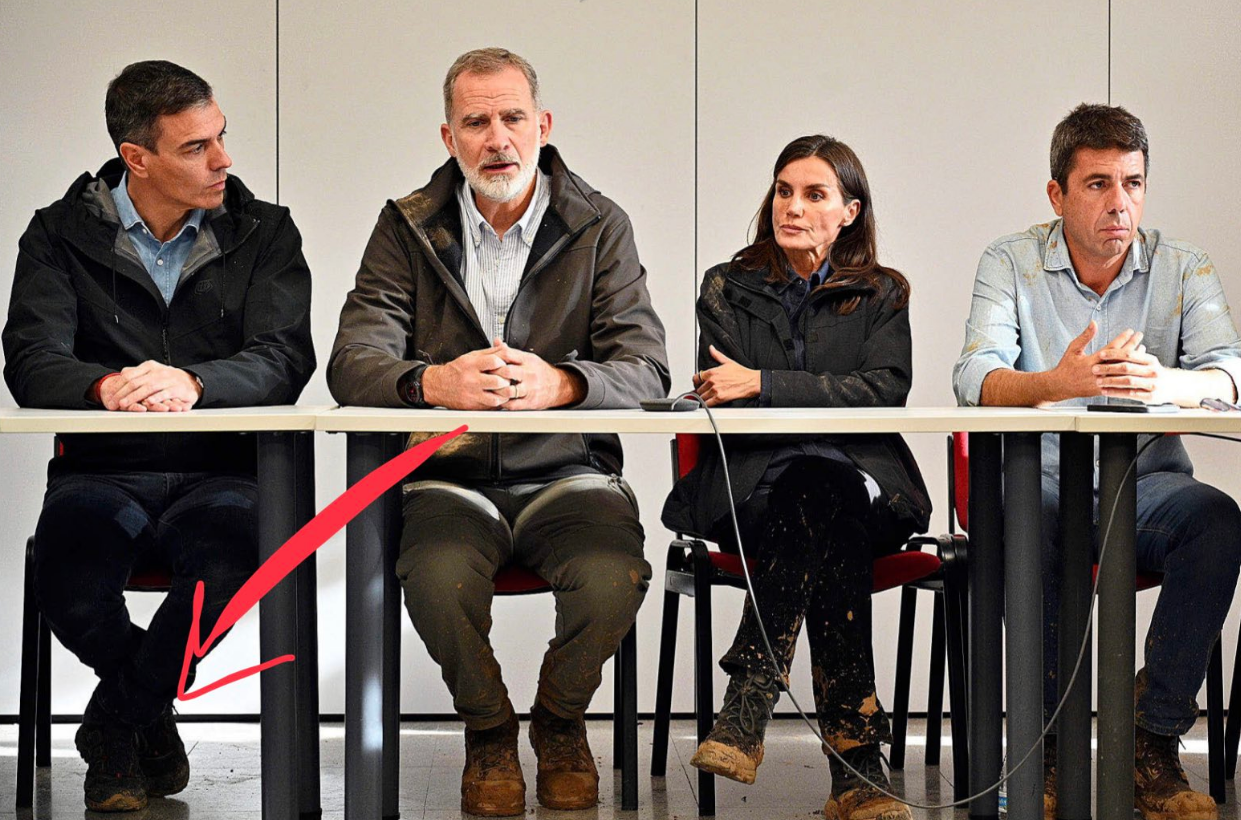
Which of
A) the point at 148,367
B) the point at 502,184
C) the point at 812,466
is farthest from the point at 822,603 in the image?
the point at 148,367

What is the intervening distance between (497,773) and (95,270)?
4.16 feet

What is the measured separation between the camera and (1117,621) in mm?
2217

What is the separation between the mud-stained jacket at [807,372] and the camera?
103 inches

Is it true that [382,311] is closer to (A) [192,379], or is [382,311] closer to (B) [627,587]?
(A) [192,379]

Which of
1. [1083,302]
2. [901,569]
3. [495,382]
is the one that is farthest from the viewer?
[1083,302]

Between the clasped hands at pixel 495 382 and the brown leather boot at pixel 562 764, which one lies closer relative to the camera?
the clasped hands at pixel 495 382

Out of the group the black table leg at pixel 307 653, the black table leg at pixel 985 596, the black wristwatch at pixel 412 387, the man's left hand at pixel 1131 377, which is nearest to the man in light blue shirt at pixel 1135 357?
the man's left hand at pixel 1131 377

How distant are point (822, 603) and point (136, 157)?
64.0 inches

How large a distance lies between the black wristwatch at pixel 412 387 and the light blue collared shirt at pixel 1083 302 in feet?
3.55

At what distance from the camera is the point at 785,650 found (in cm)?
244

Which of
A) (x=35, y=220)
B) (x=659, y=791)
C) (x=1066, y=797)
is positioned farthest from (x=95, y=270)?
(x=1066, y=797)

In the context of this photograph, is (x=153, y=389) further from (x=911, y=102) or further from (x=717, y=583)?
(x=911, y=102)

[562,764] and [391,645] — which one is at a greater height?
[391,645]

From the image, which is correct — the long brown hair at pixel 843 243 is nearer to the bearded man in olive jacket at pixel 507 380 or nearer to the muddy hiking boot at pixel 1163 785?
the bearded man in olive jacket at pixel 507 380
